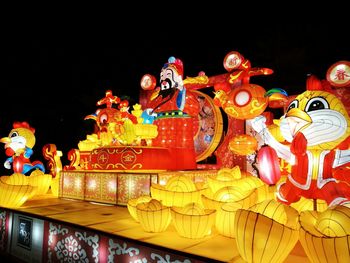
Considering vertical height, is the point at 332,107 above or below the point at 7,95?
below

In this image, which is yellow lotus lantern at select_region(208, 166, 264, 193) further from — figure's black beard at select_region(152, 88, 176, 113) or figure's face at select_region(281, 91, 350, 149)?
figure's black beard at select_region(152, 88, 176, 113)

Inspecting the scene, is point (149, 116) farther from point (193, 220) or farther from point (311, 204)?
point (311, 204)

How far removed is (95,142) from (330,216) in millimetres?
6826

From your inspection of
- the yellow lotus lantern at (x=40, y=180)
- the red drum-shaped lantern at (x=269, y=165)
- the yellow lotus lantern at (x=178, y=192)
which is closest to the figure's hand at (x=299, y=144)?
the red drum-shaped lantern at (x=269, y=165)

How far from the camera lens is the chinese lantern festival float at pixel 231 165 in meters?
2.58

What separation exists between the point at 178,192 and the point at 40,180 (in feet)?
15.4

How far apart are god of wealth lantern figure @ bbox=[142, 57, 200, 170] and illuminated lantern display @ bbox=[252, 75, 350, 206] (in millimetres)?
3526

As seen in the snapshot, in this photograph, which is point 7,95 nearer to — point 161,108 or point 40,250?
point 161,108

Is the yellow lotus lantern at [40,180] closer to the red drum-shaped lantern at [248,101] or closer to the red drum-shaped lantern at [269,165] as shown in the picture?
the red drum-shaped lantern at [248,101]

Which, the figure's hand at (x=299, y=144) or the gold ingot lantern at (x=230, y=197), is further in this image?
the gold ingot lantern at (x=230, y=197)

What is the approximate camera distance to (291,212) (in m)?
2.99

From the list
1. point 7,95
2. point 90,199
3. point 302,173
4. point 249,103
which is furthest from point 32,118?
point 302,173

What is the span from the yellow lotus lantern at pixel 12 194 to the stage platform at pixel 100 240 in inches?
6.2

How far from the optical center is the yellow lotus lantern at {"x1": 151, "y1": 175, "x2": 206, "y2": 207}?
4098 mm
